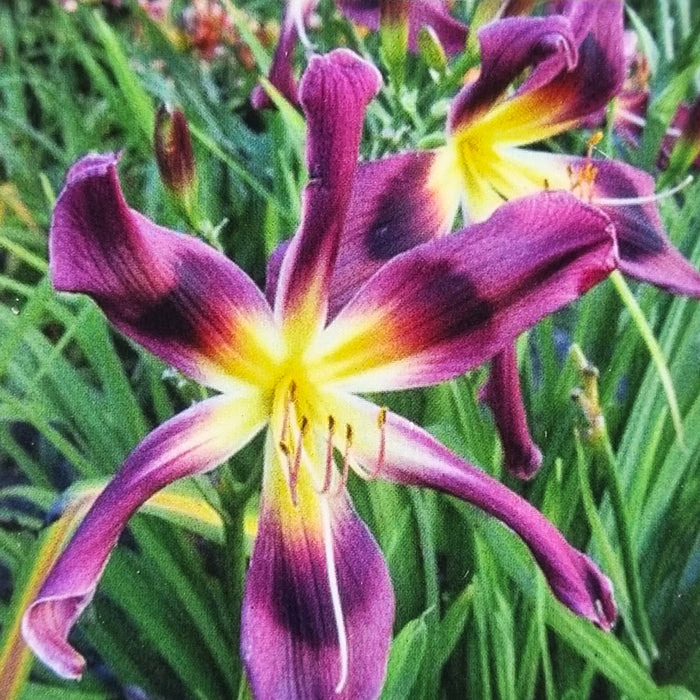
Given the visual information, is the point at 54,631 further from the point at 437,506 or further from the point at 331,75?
the point at 437,506

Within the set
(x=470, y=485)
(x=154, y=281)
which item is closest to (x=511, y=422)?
(x=470, y=485)

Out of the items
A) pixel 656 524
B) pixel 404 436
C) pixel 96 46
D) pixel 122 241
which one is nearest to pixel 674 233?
pixel 656 524

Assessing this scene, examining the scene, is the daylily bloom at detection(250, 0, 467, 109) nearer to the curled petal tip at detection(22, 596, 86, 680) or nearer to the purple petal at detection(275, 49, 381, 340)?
the purple petal at detection(275, 49, 381, 340)

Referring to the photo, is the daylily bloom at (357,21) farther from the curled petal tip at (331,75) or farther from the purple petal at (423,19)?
the curled petal tip at (331,75)

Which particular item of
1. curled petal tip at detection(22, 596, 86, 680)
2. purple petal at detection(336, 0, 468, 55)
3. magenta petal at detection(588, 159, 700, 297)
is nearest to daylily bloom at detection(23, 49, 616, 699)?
curled petal tip at detection(22, 596, 86, 680)

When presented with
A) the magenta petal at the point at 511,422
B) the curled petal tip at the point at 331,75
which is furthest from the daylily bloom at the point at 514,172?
the curled petal tip at the point at 331,75

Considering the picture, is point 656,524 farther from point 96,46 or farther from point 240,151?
point 96,46

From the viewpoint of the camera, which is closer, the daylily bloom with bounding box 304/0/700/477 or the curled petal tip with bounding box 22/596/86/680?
the curled petal tip with bounding box 22/596/86/680
